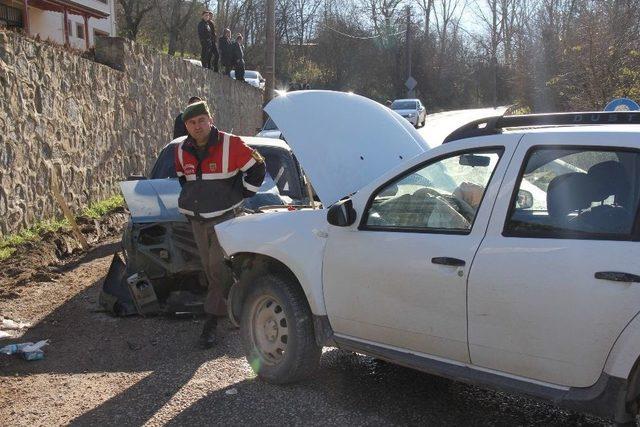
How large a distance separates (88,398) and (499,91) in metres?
66.7

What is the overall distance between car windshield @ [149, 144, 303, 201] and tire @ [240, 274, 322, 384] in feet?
9.61

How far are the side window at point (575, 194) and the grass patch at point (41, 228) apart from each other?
631 cm

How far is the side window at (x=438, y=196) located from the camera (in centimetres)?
374

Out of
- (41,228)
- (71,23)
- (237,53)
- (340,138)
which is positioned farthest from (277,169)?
(71,23)

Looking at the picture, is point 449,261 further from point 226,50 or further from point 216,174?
point 226,50

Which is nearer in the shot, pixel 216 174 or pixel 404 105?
pixel 216 174

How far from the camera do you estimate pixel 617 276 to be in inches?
119

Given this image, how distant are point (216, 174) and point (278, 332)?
4.73 feet

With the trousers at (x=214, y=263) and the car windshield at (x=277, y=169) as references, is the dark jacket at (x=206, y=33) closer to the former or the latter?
the car windshield at (x=277, y=169)

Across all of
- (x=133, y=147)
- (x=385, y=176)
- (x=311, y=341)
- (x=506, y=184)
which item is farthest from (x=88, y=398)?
(x=133, y=147)

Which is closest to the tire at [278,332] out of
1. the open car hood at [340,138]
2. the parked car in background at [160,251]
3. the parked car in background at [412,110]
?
the open car hood at [340,138]

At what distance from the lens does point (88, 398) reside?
4508mm

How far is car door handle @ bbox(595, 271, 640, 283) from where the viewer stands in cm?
297

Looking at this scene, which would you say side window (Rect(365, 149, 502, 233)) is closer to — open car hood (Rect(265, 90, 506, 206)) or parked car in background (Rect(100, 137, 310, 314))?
open car hood (Rect(265, 90, 506, 206))
